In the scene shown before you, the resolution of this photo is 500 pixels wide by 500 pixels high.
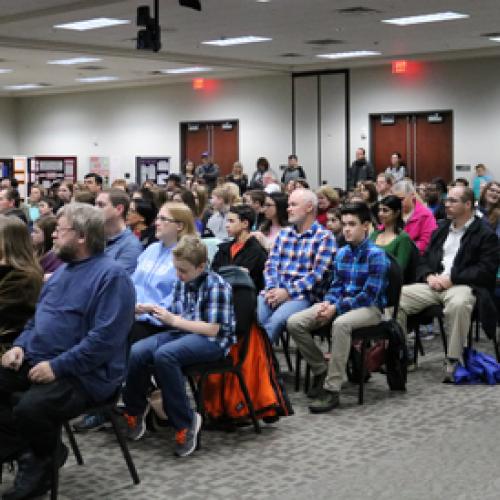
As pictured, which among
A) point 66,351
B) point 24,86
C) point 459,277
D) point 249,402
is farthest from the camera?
point 24,86

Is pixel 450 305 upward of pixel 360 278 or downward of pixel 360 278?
downward

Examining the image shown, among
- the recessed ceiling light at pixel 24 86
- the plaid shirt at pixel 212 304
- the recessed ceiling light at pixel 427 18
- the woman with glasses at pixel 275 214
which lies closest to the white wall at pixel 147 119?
the recessed ceiling light at pixel 24 86

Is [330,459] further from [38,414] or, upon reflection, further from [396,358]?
[38,414]

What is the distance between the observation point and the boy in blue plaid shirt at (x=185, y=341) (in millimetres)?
4426

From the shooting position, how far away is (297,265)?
227 inches

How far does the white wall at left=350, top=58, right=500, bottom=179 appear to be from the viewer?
16.9 m

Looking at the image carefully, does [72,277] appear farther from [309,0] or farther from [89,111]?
[89,111]

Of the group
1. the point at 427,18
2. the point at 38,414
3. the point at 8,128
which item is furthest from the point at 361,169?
the point at 38,414

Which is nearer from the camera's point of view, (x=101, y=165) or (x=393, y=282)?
(x=393, y=282)

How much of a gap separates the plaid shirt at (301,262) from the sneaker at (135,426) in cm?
145

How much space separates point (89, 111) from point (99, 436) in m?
20.2

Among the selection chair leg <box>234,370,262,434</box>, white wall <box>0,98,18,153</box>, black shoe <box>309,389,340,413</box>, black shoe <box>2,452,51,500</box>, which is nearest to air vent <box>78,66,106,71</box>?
white wall <box>0,98,18,153</box>

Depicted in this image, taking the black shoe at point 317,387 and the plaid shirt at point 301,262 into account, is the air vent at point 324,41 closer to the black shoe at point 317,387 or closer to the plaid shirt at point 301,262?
the plaid shirt at point 301,262

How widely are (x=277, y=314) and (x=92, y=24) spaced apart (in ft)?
28.6
